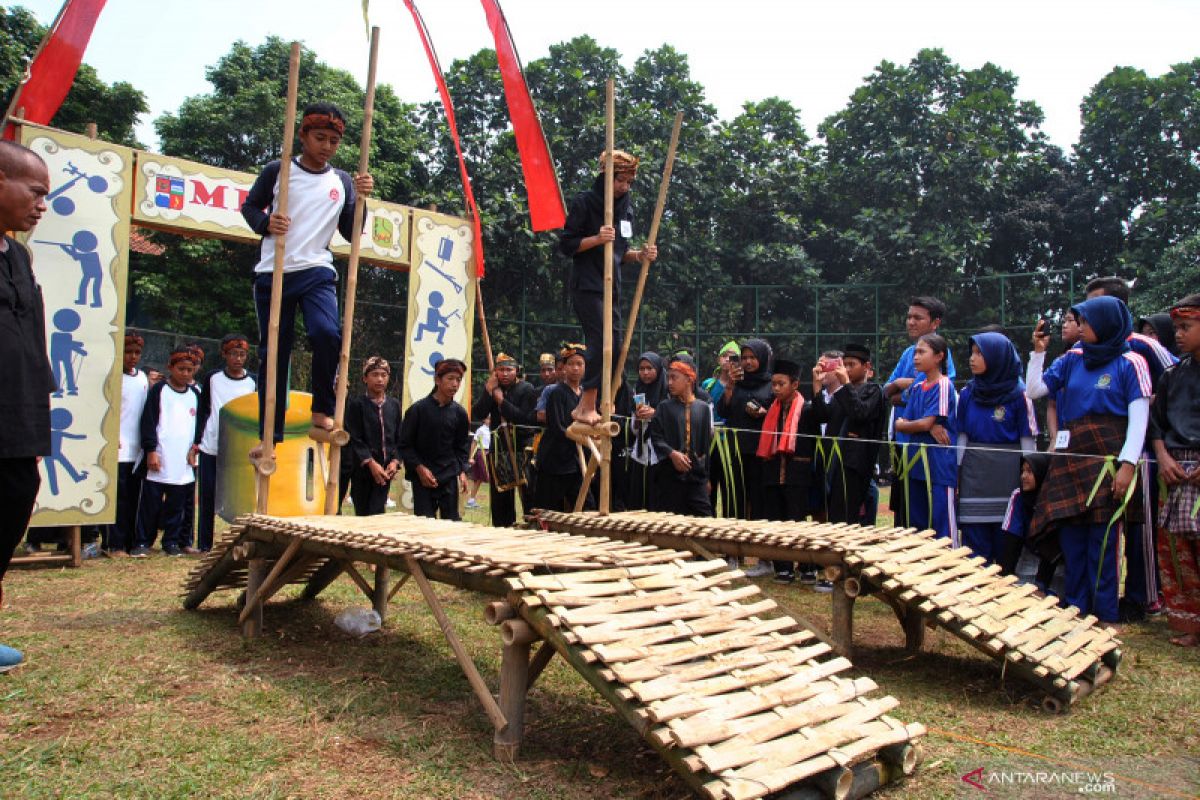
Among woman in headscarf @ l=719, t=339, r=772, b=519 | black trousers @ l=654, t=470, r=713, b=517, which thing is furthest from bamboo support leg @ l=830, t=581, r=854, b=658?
woman in headscarf @ l=719, t=339, r=772, b=519

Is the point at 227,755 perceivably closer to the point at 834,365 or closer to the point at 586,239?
the point at 586,239

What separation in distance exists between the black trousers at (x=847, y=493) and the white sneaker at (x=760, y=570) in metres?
0.77

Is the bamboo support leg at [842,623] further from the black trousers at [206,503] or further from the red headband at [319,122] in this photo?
the black trousers at [206,503]

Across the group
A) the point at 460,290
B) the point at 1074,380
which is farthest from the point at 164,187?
the point at 1074,380

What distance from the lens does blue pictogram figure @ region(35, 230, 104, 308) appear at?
6.80 meters

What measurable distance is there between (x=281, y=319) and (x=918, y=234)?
18.3m

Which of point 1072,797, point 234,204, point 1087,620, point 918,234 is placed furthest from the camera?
point 918,234

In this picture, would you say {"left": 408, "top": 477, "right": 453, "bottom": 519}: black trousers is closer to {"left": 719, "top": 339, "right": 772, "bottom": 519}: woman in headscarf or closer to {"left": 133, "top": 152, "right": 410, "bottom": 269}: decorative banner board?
{"left": 133, "top": 152, "right": 410, "bottom": 269}: decorative banner board

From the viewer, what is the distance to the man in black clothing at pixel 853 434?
6352mm

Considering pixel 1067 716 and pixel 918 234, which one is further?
pixel 918 234

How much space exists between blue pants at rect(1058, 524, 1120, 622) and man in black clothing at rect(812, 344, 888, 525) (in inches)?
55.8

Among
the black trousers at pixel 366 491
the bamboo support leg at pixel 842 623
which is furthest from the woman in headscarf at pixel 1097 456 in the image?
the black trousers at pixel 366 491

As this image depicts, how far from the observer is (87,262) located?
270 inches

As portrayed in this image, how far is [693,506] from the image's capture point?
6867 millimetres
